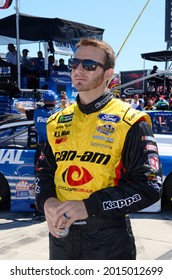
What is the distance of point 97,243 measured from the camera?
1946mm

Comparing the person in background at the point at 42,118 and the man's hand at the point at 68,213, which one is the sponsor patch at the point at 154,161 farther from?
the person in background at the point at 42,118

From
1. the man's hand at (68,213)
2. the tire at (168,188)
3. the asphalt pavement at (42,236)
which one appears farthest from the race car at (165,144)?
the man's hand at (68,213)

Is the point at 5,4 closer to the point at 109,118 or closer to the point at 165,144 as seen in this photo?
the point at 165,144

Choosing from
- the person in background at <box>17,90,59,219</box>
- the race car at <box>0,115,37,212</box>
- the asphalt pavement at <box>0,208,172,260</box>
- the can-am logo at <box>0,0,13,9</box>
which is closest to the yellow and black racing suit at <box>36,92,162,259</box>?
the asphalt pavement at <box>0,208,172,260</box>

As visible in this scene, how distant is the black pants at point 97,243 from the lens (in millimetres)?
1942

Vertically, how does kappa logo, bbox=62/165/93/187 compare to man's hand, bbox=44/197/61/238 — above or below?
above

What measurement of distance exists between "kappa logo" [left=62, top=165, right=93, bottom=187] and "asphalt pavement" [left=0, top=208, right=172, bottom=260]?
258 cm

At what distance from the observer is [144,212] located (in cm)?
609

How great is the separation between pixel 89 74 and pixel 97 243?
2.58 ft

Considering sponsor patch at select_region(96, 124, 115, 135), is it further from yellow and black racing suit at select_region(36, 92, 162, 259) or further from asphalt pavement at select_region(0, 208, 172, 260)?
asphalt pavement at select_region(0, 208, 172, 260)

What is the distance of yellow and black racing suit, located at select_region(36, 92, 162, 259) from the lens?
6.08ft

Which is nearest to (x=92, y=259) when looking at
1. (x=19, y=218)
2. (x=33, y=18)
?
(x=19, y=218)

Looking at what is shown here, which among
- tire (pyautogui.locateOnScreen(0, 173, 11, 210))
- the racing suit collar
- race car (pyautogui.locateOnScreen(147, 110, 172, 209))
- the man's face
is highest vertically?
the man's face
